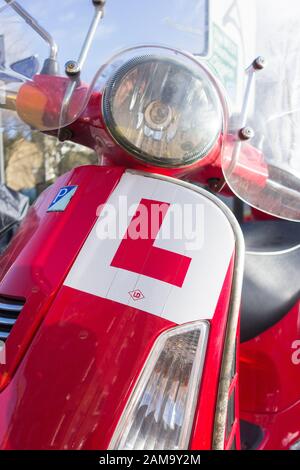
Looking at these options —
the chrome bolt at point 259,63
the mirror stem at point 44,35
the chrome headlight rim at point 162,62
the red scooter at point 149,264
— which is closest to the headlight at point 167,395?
the red scooter at point 149,264

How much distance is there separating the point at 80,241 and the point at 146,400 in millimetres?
383

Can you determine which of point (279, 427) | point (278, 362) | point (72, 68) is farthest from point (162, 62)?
point (279, 427)

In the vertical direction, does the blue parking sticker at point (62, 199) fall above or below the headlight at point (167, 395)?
above

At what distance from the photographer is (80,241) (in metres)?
1.13

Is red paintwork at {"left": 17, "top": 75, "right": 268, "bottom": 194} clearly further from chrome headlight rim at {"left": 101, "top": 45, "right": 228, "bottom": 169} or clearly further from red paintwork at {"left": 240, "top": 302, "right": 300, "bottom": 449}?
red paintwork at {"left": 240, "top": 302, "right": 300, "bottom": 449}

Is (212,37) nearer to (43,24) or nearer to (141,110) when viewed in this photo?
(141,110)

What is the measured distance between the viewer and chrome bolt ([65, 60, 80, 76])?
1219 mm

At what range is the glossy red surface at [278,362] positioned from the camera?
4.86 ft

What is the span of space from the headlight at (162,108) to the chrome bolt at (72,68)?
0.09 meters

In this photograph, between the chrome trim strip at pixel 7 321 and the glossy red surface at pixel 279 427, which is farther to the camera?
the glossy red surface at pixel 279 427

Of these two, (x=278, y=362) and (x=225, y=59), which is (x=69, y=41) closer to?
(x=225, y=59)

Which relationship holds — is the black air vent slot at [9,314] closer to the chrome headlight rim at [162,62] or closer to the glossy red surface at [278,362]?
the chrome headlight rim at [162,62]

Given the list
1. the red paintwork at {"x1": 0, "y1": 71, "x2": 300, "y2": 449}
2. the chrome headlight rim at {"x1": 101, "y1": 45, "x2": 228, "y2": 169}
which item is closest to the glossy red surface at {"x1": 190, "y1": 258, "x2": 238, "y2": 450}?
the red paintwork at {"x1": 0, "y1": 71, "x2": 300, "y2": 449}

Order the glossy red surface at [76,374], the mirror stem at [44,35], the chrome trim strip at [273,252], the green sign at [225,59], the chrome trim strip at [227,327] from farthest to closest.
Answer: the chrome trim strip at [273,252]
the mirror stem at [44,35]
the green sign at [225,59]
the chrome trim strip at [227,327]
the glossy red surface at [76,374]
